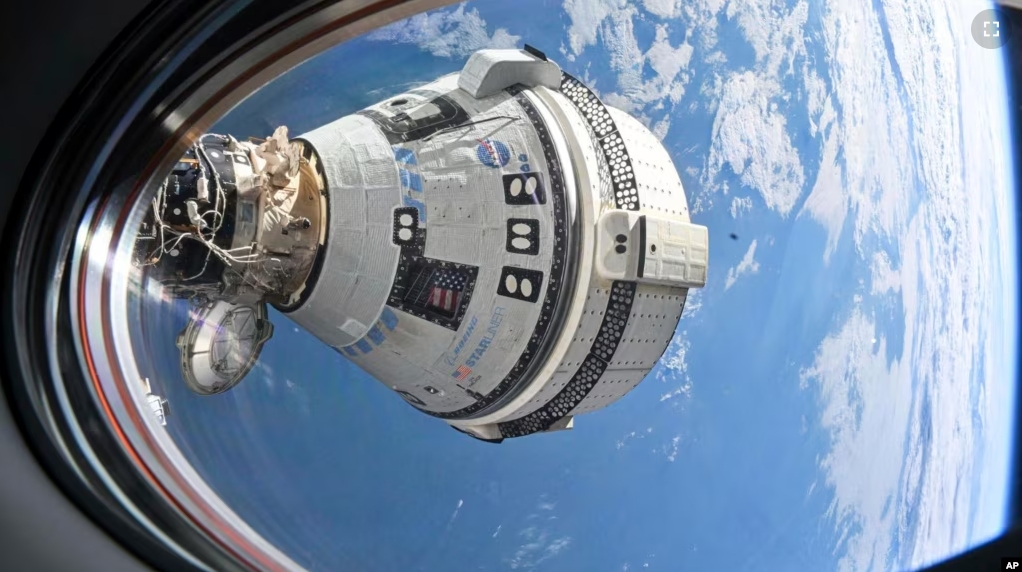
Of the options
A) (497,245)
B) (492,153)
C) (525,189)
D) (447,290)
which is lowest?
(447,290)

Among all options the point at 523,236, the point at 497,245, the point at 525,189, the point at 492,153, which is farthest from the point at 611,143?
the point at 497,245

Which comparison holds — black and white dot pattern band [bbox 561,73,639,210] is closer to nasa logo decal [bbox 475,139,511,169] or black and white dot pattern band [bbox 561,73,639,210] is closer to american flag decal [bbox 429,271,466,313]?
nasa logo decal [bbox 475,139,511,169]

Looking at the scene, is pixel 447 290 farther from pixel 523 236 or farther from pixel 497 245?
pixel 523 236

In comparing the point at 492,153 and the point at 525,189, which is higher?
the point at 492,153

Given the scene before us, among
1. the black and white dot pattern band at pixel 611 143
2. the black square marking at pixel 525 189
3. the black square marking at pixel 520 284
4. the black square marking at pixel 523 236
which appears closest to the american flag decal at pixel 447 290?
the black square marking at pixel 520 284

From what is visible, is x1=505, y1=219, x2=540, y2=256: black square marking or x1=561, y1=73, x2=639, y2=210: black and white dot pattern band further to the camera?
x1=561, y1=73, x2=639, y2=210: black and white dot pattern band

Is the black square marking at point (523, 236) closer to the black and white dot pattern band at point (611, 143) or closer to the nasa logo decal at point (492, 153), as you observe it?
the nasa logo decal at point (492, 153)

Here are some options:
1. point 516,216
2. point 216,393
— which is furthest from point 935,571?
point 216,393

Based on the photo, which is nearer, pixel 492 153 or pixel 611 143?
pixel 492 153

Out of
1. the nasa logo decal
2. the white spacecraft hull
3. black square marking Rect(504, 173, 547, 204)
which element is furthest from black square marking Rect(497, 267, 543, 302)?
the nasa logo decal
